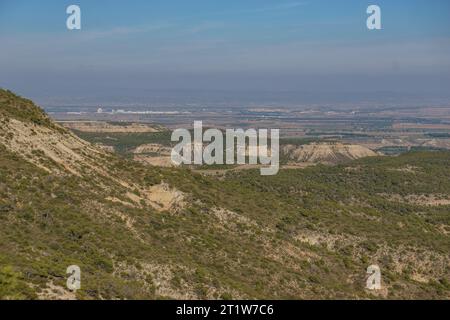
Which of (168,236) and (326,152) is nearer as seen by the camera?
(168,236)

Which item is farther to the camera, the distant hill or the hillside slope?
the distant hill

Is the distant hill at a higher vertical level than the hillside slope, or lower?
lower

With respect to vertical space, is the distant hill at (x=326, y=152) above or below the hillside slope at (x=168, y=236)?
below

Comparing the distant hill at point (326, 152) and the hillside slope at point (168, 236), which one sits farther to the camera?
the distant hill at point (326, 152)

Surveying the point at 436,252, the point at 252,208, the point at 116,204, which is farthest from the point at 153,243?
the point at 436,252

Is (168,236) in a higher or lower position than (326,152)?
higher
